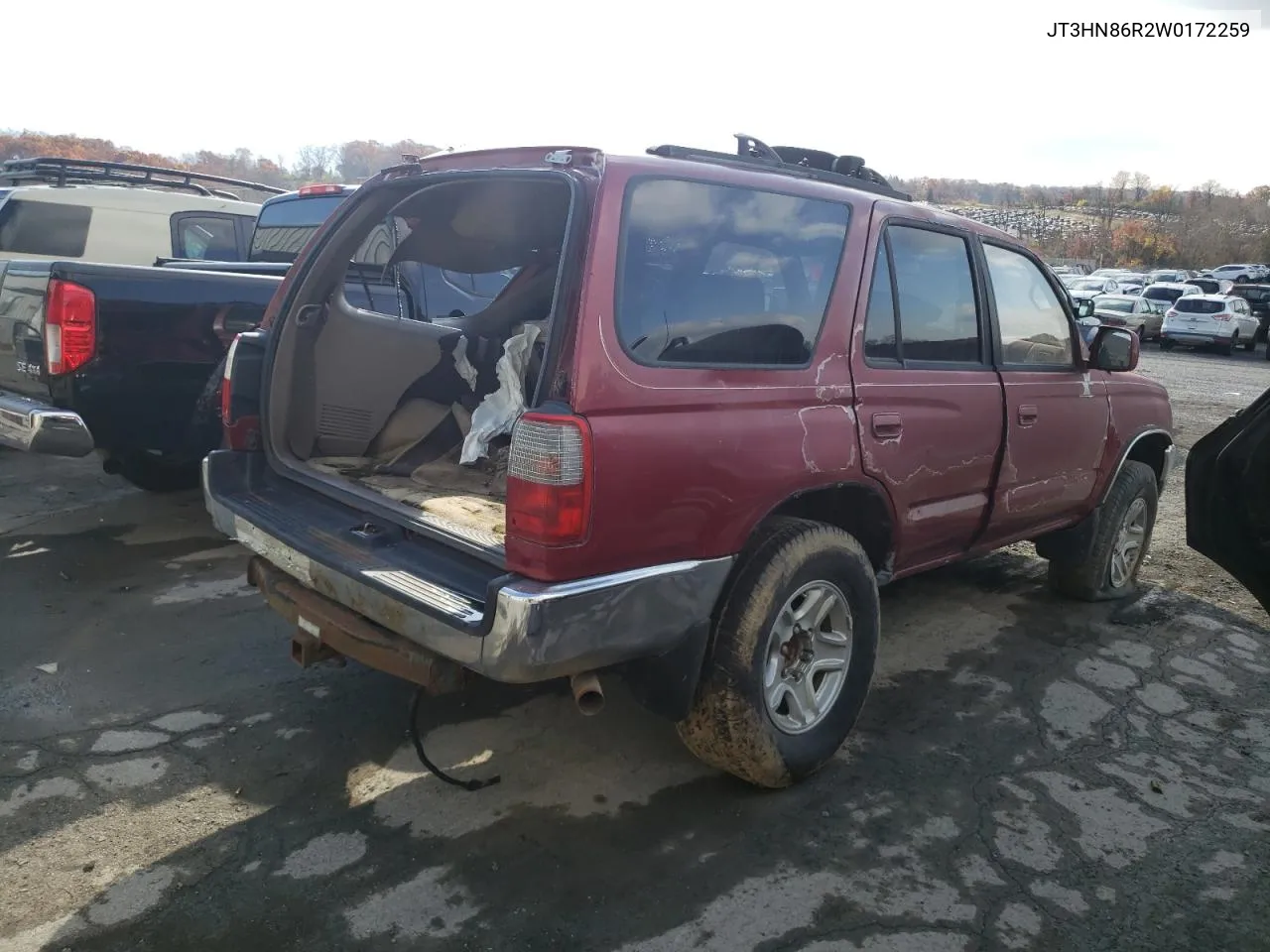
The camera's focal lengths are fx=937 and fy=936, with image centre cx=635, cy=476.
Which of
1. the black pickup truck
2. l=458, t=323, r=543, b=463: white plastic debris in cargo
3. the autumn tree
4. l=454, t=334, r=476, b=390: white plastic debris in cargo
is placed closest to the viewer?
l=458, t=323, r=543, b=463: white plastic debris in cargo

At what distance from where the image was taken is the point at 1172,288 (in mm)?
32438

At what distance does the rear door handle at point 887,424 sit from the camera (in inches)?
126

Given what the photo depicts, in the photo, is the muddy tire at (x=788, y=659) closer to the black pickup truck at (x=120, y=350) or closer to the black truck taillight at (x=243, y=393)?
the black truck taillight at (x=243, y=393)

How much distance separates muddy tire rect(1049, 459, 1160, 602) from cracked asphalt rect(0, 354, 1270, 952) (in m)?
0.63

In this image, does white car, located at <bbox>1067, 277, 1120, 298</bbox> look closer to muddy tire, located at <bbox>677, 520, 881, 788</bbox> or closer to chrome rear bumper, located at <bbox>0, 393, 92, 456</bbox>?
muddy tire, located at <bbox>677, 520, 881, 788</bbox>

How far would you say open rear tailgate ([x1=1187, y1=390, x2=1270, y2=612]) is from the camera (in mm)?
2514

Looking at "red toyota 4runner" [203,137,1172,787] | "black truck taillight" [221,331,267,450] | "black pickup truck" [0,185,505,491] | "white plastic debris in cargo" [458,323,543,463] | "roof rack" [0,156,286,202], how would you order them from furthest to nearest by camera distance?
"roof rack" [0,156,286,202] → "black pickup truck" [0,185,505,491] → "white plastic debris in cargo" [458,323,543,463] → "black truck taillight" [221,331,267,450] → "red toyota 4runner" [203,137,1172,787]

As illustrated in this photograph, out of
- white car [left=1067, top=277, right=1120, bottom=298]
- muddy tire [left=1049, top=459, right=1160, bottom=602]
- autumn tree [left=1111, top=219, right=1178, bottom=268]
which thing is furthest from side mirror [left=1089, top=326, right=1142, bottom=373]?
autumn tree [left=1111, top=219, right=1178, bottom=268]

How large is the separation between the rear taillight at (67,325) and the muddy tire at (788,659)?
359 cm

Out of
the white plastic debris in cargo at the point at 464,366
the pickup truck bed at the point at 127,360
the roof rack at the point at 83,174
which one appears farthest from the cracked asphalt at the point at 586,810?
the roof rack at the point at 83,174

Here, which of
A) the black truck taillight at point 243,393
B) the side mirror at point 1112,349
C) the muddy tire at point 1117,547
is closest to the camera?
the black truck taillight at point 243,393

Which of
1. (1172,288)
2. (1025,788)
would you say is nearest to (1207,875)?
(1025,788)

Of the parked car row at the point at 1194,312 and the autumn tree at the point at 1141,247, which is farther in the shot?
the autumn tree at the point at 1141,247

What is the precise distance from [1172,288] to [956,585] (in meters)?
32.6
